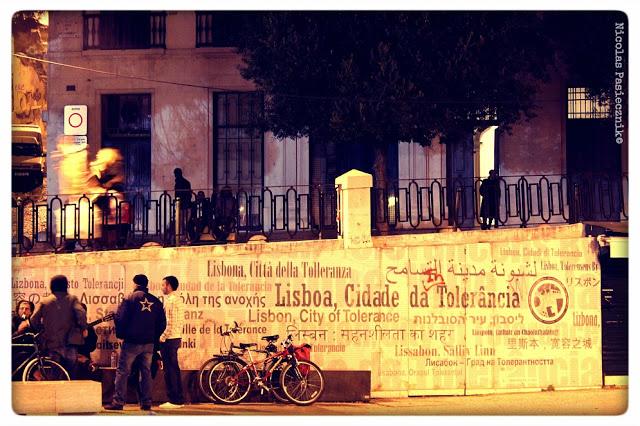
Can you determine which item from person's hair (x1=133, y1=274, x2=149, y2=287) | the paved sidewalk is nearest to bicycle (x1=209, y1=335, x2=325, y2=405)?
the paved sidewalk

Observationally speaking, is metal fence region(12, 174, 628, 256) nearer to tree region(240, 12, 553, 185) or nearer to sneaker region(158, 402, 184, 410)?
tree region(240, 12, 553, 185)

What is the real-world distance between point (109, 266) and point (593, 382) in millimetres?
6309

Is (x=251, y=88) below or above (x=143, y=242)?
above

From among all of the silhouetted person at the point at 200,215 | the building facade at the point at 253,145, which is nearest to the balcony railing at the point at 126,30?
the building facade at the point at 253,145

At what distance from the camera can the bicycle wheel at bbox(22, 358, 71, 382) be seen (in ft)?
72.8

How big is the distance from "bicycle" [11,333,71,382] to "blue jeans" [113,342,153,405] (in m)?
0.65

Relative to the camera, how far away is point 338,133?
22594 mm

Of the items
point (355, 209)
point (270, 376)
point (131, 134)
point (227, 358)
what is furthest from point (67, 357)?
point (355, 209)

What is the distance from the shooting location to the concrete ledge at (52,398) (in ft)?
72.3

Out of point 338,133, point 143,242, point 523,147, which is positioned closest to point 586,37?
point 523,147

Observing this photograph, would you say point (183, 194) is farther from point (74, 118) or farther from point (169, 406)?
point (169, 406)

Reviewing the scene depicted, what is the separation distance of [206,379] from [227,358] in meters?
0.37

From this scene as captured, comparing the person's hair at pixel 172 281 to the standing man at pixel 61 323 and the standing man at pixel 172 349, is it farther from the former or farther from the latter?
the standing man at pixel 61 323
